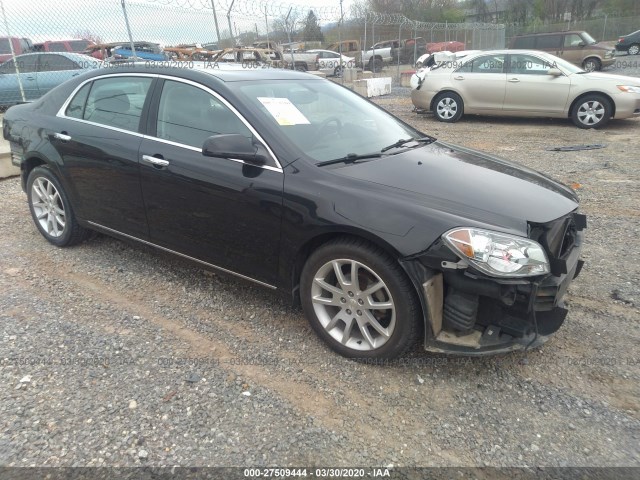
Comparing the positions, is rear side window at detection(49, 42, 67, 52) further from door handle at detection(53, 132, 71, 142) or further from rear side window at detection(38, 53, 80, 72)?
door handle at detection(53, 132, 71, 142)

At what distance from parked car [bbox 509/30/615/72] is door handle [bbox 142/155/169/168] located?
20717 millimetres

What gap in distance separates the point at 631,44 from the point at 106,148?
34.3 metres

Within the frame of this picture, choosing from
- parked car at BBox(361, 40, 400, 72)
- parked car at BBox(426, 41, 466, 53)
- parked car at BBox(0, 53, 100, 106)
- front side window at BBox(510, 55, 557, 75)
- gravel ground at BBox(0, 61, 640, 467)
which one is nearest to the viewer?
gravel ground at BBox(0, 61, 640, 467)

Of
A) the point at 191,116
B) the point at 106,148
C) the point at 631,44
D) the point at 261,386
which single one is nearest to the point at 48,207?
A: the point at 106,148

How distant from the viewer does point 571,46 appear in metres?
20.8

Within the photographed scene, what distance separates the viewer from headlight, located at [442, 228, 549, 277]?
7.95 feet

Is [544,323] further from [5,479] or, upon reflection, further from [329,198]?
A: [5,479]

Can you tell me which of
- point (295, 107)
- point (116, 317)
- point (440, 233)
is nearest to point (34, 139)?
point (116, 317)

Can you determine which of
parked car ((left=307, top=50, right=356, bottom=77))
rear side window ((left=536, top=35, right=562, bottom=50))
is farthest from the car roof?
parked car ((left=307, top=50, right=356, bottom=77))

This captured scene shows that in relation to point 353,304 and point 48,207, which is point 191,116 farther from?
point 48,207

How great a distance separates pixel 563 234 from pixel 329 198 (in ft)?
4.55

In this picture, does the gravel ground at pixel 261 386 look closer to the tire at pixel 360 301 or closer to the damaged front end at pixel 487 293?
the tire at pixel 360 301

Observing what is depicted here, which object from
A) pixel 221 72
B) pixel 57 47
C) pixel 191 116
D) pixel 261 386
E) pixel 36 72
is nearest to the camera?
pixel 261 386

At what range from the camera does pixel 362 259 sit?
2.66 metres
